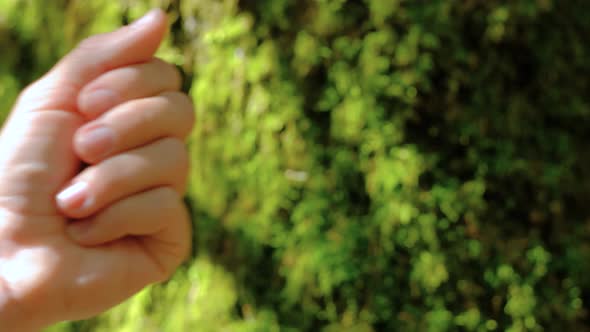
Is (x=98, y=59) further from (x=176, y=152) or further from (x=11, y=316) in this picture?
(x=11, y=316)

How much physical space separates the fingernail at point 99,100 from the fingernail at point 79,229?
18 cm

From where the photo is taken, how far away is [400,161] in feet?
4.50

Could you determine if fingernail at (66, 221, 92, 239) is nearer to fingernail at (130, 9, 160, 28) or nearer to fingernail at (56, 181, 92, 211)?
fingernail at (56, 181, 92, 211)

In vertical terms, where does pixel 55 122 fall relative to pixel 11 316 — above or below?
above

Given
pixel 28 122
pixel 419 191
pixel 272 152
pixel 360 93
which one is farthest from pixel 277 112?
pixel 28 122

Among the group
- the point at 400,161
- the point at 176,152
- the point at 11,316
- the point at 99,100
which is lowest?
the point at 400,161

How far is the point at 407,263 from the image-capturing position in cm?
138

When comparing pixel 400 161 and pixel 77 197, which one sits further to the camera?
pixel 400 161

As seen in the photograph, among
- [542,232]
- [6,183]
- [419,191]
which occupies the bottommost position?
[542,232]

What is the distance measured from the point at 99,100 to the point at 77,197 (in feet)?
0.53

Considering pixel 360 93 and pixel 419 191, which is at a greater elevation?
pixel 360 93

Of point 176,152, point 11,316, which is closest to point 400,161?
point 176,152

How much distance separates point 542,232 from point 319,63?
28.9 inches

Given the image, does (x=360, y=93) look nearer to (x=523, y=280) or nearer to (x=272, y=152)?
(x=272, y=152)
